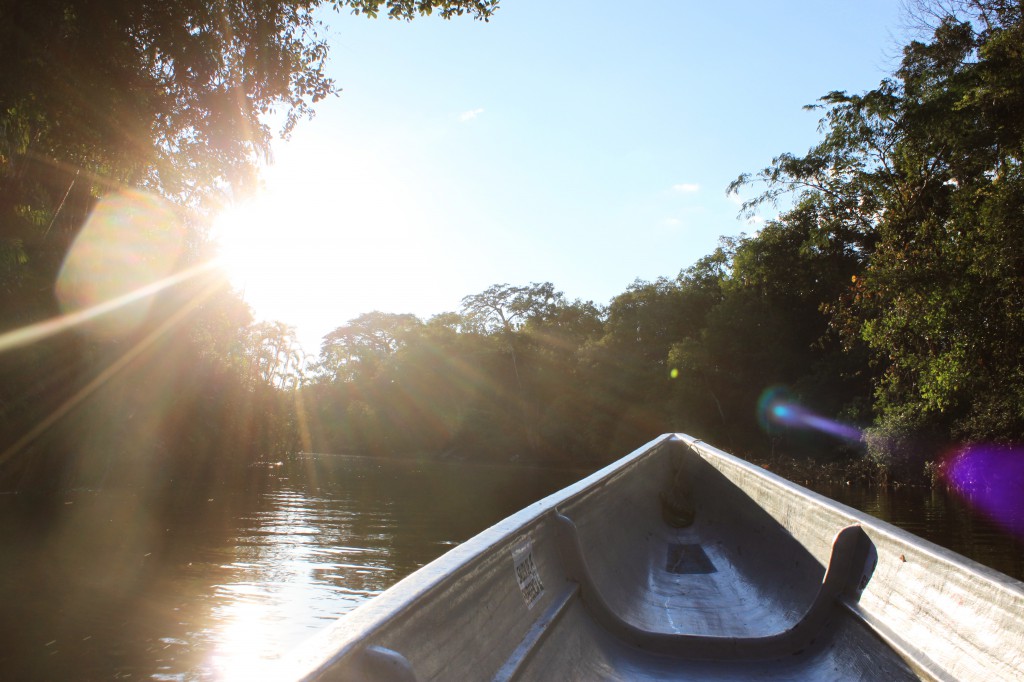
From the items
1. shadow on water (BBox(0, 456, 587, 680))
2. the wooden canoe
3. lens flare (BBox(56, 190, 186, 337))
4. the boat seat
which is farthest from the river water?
lens flare (BBox(56, 190, 186, 337))

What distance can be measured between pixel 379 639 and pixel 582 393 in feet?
151

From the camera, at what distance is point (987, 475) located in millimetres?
19328

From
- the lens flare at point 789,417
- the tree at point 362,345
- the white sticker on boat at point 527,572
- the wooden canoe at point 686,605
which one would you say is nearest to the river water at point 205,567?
the wooden canoe at point 686,605

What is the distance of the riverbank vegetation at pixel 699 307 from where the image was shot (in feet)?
24.7

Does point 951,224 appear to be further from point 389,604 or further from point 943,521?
point 389,604

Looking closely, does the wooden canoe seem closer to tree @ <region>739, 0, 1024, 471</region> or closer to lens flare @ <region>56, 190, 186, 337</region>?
lens flare @ <region>56, 190, 186, 337</region>

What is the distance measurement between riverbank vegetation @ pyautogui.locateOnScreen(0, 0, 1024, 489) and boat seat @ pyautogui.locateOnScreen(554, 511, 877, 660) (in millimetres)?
5917

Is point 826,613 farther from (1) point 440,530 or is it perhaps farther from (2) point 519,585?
(1) point 440,530

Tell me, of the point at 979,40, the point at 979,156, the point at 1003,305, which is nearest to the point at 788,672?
the point at 1003,305

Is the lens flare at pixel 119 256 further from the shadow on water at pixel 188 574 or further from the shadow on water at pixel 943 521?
the shadow on water at pixel 943 521

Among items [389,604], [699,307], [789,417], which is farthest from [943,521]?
[699,307]

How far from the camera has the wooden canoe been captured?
141 centimetres

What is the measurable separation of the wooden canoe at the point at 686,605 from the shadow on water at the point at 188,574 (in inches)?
110

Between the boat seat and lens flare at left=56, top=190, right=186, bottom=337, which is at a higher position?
lens flare at left=56, top=190, right=186, bottom=337
